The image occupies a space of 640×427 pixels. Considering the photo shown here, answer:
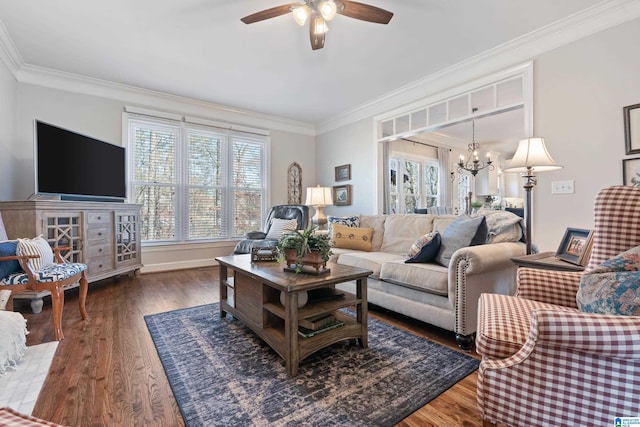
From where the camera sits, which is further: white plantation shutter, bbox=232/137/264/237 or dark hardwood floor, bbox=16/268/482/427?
white plantation shutter, bbox=232/137/264/237

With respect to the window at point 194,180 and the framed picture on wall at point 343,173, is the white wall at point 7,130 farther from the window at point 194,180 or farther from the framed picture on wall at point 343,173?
the framed picture on wall at point 343,173

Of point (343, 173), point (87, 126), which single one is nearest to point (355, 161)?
point (343, 173)

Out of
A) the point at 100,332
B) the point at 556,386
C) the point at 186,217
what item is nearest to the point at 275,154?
the point at 186,217

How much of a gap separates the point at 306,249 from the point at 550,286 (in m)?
1.34

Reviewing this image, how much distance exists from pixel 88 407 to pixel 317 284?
123cm

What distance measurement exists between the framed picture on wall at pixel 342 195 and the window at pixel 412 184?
4.01 ft

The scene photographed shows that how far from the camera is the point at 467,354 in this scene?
6.16 ft

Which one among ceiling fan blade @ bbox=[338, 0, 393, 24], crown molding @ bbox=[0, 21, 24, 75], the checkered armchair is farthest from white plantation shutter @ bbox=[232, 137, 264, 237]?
the checkered armchair

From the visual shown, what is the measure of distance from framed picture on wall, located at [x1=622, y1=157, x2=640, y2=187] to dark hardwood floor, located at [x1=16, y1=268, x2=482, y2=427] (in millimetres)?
1836

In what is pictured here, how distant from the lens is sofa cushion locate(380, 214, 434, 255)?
10.1 ft

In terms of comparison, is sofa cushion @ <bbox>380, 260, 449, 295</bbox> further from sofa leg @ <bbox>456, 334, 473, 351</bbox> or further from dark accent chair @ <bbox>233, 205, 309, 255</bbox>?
dark accent chair @ <bbox>233, 205, 309, 255</bbox>

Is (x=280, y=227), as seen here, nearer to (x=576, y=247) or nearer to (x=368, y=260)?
(x=368, y=260)

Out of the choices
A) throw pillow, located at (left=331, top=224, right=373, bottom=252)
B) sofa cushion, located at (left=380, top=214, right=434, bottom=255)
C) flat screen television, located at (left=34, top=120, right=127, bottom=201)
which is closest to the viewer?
flat screen television, located at (left=34, top=120, right=127, bottom=201)

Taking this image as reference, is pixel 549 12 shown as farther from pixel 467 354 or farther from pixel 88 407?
pixel 88 407
